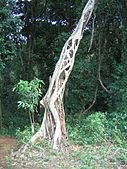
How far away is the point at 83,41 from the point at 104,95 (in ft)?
6.30

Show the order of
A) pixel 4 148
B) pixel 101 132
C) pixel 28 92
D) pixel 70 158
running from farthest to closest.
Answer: pixel 101 132 → pixel 4 148 → pixel 28 92 → pixel 70 158

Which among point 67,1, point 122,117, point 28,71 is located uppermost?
point 67,1

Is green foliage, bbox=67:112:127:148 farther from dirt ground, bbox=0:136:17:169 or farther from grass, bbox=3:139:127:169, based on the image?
dirt ground, bbox=0:136:17:169

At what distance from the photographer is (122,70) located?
9312 mm

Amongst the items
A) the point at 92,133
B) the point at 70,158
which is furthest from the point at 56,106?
the point at 70,158

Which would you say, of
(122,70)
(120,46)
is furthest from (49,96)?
(120,46)

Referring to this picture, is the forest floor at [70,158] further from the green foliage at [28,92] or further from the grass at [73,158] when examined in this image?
the green foliage at [28,92]

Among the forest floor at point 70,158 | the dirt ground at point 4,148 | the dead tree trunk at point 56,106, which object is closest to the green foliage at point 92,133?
the forest floor at point 70,158

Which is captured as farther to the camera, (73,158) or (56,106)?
(56,106)

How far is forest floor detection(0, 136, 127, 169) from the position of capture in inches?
209

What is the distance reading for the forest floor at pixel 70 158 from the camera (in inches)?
209

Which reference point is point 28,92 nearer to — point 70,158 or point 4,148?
point 4,148

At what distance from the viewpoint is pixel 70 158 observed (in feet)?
18.8

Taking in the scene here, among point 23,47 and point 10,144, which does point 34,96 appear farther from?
point 23,47
